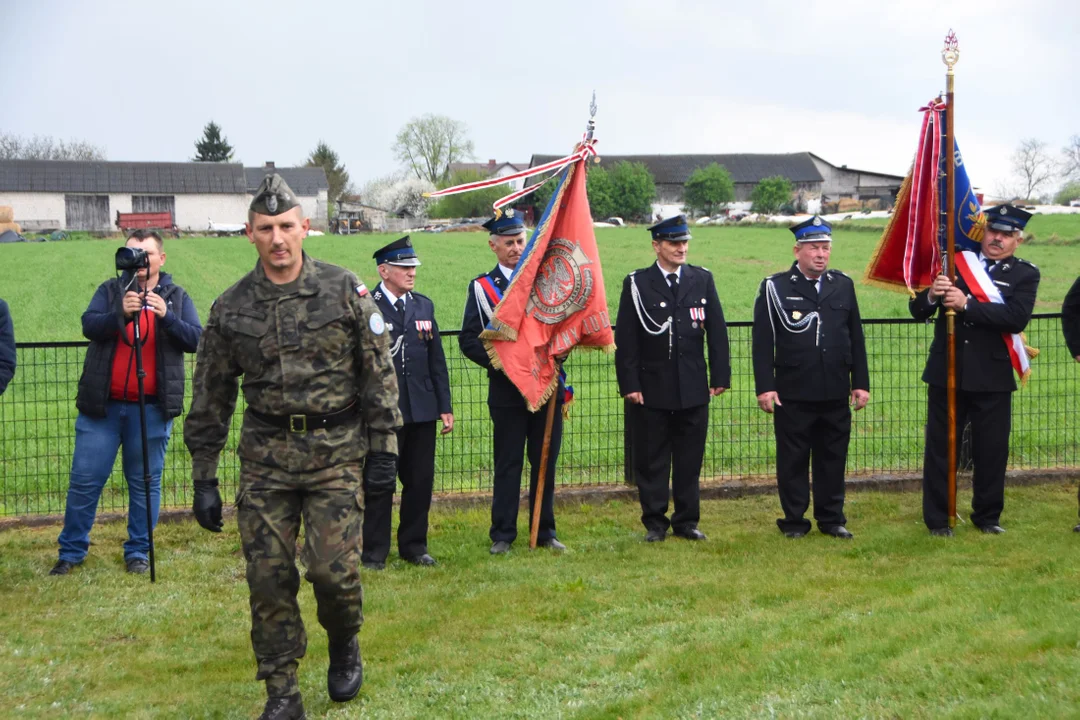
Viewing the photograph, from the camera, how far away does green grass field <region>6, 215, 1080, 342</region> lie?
26078 millimetres

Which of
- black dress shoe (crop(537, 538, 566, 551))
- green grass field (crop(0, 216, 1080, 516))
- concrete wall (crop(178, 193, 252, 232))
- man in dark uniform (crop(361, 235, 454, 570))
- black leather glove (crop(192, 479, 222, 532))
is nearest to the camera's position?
black leather glove (crop(192, 479, 222, 532))

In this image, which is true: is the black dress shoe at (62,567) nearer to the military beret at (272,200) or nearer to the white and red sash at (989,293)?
the military beret at (272,200)

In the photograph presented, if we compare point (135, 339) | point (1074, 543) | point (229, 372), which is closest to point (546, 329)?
point (135, 339)

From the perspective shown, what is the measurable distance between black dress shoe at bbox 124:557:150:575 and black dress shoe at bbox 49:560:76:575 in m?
0.36

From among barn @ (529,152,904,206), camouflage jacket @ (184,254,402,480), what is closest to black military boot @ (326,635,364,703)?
camouflage jacket @ (184,254,402,480)

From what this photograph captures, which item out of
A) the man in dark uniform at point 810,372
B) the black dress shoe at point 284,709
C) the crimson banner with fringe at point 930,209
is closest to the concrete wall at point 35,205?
the man in dark uniform at point 810,372

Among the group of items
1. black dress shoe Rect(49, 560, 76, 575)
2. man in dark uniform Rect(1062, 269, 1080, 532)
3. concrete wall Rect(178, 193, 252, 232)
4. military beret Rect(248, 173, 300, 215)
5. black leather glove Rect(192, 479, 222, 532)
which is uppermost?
concrete wall Rect(178, 193, 252, 232)

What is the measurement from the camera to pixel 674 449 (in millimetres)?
8094

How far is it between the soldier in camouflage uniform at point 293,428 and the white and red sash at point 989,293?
4.72m

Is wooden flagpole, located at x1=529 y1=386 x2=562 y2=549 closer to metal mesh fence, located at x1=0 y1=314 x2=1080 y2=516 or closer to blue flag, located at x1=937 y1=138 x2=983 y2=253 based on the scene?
metal mesh fence, located at x1=0 y1=314 x2=1080 y2=516

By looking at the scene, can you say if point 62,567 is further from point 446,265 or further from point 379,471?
point 446,265

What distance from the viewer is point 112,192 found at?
77188mm

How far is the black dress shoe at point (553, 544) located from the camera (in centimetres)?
773

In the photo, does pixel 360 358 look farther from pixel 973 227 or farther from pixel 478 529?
pixel 973 227
